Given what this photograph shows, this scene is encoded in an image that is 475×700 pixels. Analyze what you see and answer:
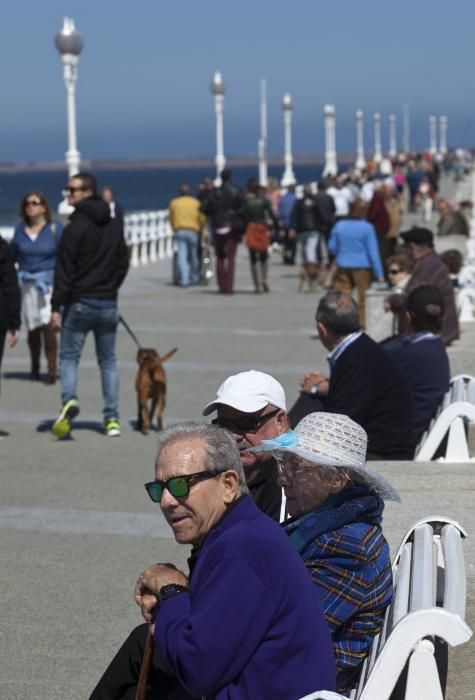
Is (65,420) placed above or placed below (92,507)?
above

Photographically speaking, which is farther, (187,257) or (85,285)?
(187,257)

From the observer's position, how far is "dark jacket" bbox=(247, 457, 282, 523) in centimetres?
506

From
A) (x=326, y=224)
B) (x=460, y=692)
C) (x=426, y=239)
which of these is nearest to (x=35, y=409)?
(x=426, y=239)

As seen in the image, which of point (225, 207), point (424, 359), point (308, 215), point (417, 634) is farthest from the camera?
point (308, 215)

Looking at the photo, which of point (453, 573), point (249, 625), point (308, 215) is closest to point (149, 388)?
point (453, 573)

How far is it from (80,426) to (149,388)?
724 mm

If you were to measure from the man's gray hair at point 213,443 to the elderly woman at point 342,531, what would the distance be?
32cm

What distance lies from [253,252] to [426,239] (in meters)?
9.26

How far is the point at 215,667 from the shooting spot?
11.5 ft

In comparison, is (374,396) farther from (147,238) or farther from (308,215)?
(147,238)

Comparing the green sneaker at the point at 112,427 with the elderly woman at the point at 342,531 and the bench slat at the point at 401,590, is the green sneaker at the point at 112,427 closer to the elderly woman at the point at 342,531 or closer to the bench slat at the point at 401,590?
the bench slat at the point at 401,590

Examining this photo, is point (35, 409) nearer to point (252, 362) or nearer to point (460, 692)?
point (252, 362)

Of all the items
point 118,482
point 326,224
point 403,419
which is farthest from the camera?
point 326,224

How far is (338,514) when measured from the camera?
4.05 meters
